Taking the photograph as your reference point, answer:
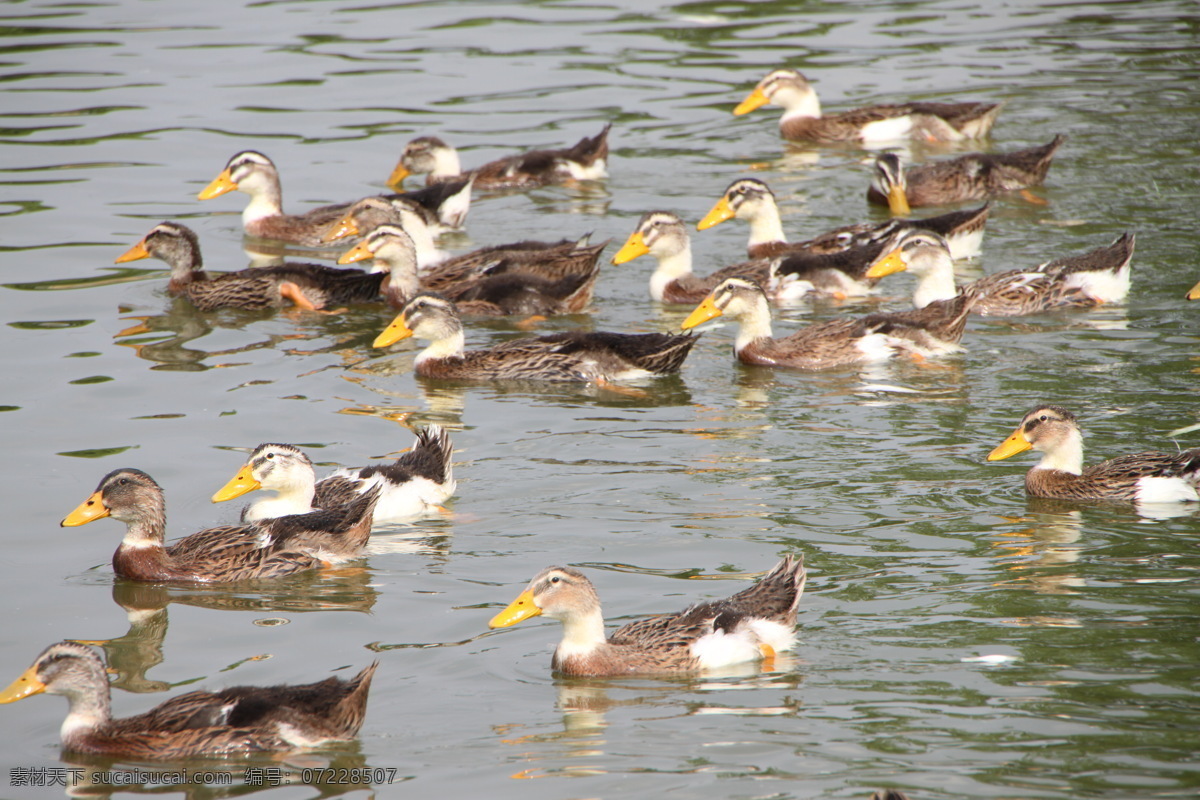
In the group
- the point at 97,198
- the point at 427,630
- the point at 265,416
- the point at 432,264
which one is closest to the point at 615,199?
the point at 432,264

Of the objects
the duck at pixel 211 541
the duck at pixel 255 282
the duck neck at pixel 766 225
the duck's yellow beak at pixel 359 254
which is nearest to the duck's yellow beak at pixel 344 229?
the duck at pixel 255 282

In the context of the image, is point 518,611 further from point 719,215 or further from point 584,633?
point 719,215

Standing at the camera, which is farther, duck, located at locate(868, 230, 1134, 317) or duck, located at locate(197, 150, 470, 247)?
duck, located at locate(197, 150, 470, 247)

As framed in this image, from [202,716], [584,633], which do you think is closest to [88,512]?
[202,716]

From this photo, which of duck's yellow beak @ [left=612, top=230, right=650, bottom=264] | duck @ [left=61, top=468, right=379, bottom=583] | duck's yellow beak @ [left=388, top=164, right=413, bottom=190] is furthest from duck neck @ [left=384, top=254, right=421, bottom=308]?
duck @ [left=61, top=468, right=379, bottom=583]

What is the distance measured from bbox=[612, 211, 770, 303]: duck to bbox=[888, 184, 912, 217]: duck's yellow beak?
2.60m

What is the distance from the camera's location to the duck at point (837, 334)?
1303cm

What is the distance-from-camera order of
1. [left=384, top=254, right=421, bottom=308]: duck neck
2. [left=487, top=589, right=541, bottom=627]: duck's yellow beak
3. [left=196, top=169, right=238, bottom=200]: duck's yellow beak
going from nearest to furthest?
[left=487, top=589, right=541, bottom=627]: duck's yellow beak, [left=384, top=254, right=421, bottom=308]: duck neck, [left=196, top=169, right=238, bottom=200]: duck's yellow beak

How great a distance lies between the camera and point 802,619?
8.11 metres

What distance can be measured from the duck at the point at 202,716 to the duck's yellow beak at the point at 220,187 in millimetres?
11134

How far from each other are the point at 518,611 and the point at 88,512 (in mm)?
3069

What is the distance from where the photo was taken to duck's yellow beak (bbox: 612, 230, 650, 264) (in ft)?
49.6

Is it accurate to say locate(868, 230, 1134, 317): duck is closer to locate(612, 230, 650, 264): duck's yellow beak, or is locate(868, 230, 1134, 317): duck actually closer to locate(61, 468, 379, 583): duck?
locate(612, 230, 650, 264): duck's yellow beak

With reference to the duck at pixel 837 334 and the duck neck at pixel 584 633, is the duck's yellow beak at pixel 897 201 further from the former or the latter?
the duck neck at pixel 584 633
